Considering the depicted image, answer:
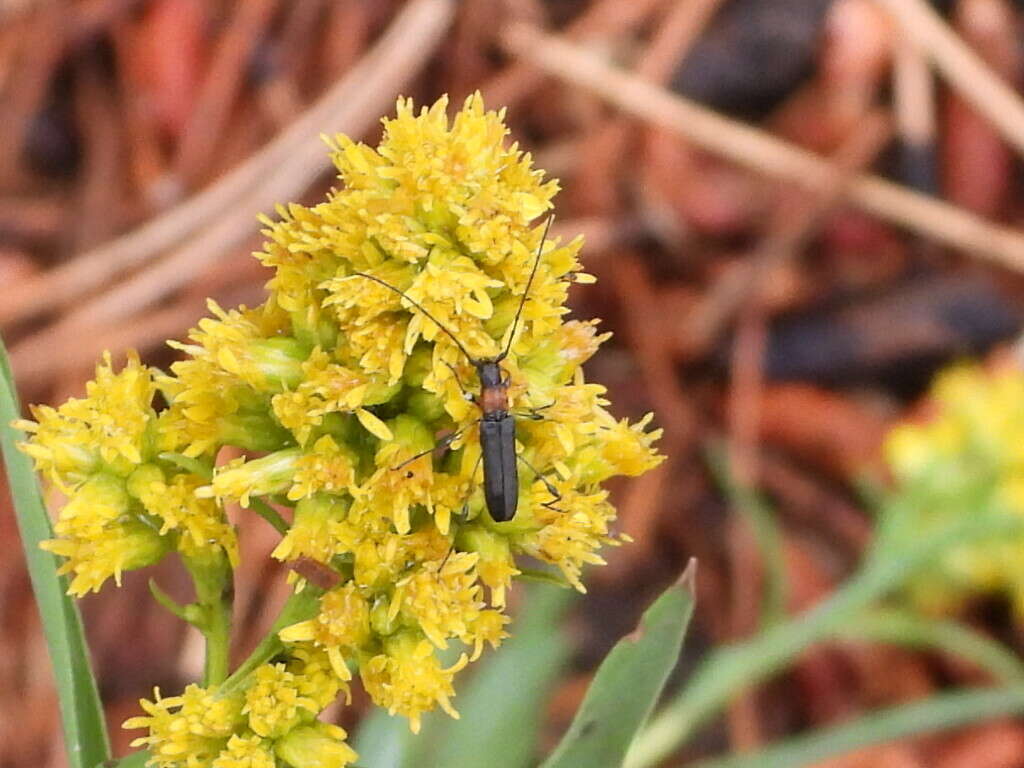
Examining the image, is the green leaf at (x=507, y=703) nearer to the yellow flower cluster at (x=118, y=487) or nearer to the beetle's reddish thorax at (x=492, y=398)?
the yellow flower cluster at (x=118, y=487)

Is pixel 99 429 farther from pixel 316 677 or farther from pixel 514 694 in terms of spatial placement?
pixel 514 694

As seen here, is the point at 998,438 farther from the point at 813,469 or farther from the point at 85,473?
the point at 85,473

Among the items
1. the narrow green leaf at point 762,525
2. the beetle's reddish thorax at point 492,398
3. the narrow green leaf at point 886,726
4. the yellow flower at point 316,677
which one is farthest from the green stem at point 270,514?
the narrow green leaf at point 762,525

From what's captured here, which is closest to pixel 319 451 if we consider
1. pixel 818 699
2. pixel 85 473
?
pixel 85 473

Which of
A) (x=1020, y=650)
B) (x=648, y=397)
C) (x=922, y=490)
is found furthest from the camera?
(x=648, y=397)

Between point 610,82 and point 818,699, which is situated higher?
point 610,82

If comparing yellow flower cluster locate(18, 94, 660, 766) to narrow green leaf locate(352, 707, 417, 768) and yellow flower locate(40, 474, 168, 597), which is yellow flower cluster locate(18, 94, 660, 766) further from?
narrow green leaf locate(352, 707, 417, 768)
